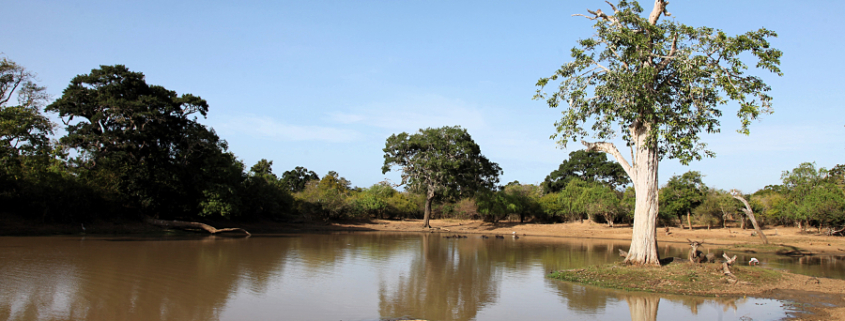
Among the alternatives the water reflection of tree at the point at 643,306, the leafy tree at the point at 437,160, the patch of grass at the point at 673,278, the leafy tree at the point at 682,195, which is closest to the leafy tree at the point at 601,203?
the leafy tree at the point at 682,195

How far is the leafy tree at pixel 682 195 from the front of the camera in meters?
40.2

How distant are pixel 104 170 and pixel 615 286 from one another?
2872cm

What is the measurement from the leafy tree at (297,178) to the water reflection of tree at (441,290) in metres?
59.3

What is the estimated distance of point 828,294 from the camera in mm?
11383


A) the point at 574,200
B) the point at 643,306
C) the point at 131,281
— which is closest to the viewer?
the point at 643,306

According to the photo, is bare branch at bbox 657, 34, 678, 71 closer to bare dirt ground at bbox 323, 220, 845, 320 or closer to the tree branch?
the tree branch

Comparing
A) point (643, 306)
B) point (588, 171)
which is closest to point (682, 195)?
point (588, 171)

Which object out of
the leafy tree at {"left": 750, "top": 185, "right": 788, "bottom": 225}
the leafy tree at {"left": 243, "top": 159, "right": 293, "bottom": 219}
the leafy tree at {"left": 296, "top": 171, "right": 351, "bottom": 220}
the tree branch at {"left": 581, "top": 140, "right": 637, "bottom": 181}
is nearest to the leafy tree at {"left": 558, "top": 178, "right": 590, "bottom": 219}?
the leafy tree at {"left": 750, "top": 185, "right": 788, "bottom": 225}

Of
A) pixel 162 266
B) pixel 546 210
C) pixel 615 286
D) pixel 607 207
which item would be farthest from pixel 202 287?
pixel 546 210

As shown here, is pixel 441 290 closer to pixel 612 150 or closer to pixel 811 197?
pixel 612 150

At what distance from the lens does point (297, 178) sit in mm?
78875

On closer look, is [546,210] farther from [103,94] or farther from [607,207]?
[103,94]

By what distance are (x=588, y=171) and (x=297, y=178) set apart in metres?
46.5

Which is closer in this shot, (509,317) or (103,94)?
(509,317)
